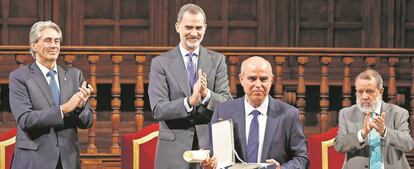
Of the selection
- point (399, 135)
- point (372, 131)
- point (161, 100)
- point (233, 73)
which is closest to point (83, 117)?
point (161, 100)

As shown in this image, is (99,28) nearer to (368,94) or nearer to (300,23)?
(300,23)

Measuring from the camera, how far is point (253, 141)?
4.69 metres

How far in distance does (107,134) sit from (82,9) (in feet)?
3.99

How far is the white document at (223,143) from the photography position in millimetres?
4461

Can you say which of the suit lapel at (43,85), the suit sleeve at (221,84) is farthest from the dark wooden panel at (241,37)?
the suit lapel at (43,85)

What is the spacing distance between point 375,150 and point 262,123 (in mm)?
1142

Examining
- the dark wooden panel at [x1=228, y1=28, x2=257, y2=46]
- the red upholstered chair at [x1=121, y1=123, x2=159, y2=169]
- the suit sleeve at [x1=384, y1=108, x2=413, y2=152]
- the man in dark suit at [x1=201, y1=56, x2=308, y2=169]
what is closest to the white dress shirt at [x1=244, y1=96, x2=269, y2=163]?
the man in dark suit at [x1=201, y1=56, x2=308, y2=169]

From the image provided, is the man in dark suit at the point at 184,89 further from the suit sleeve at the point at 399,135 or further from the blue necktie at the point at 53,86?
the suit sleeve at the point at 399,135

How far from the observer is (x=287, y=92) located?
8.51 metres

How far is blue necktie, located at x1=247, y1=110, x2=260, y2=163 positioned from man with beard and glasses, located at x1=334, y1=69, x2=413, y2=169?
964mm

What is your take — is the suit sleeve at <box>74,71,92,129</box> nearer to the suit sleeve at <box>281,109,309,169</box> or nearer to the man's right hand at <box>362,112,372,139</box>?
the suit sleeve at <box>281,109,309,169</box>

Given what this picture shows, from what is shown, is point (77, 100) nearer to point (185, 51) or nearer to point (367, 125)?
point (185, 51)

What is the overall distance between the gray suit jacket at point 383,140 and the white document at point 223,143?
1367mm

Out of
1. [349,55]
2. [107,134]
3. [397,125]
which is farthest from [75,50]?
[397,125]
